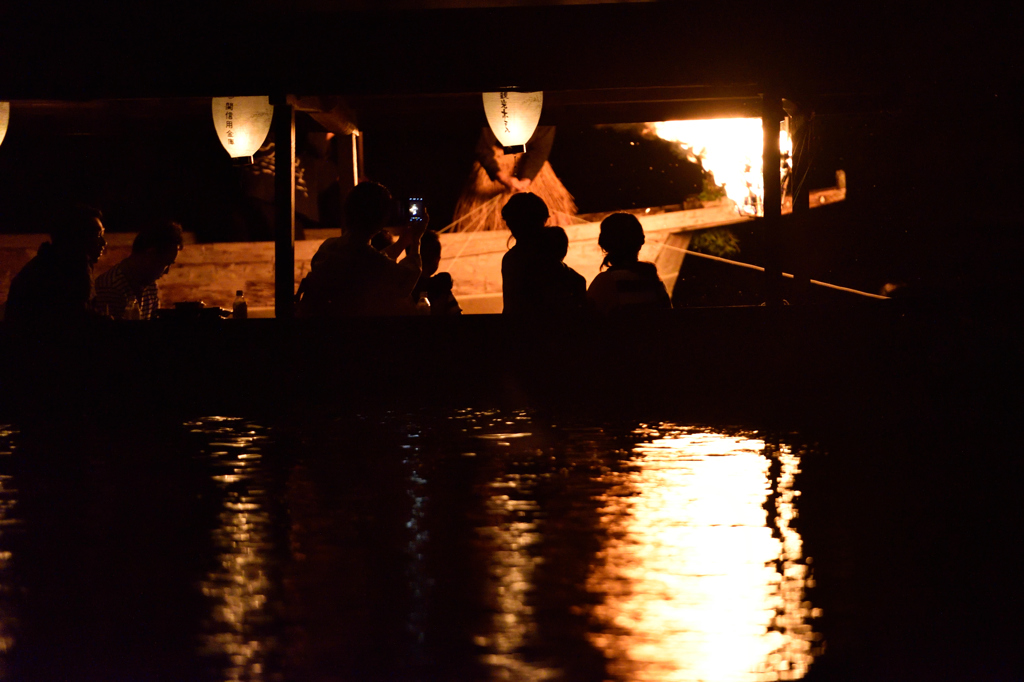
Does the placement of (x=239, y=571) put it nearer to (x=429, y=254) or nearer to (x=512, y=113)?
(x=429, y=254)

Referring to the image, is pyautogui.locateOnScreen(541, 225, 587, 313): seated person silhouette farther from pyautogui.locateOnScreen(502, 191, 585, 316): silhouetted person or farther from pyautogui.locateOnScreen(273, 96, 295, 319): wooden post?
pyautogui.locateOnScreen(273, 96, 295, 319): wooden post

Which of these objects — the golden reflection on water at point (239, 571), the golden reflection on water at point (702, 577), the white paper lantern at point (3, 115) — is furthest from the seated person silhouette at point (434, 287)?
the golden reflection on water at point (702, 577)

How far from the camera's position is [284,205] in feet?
16.1

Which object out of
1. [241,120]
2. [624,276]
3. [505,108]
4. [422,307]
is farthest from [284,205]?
[624,276]

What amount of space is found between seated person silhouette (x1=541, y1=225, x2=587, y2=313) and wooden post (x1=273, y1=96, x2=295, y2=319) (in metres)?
2.25

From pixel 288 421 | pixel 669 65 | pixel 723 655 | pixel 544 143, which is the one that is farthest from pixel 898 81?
pixel 723 655

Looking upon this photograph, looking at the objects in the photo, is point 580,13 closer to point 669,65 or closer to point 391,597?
point 669,65

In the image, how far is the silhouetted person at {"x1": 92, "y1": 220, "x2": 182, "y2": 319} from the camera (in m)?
3.77

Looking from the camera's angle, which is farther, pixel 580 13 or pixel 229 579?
pixel 580 13

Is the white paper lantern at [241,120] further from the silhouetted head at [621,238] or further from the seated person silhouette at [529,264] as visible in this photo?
the silhouetted head at [621,238]

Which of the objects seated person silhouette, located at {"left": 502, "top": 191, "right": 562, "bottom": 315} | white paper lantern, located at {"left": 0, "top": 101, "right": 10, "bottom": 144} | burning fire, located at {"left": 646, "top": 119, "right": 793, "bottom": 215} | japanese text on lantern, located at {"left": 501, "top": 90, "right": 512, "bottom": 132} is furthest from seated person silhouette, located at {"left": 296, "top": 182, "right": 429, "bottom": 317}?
burning fire, located at {"left": 646, "top": 119, "right": 793, "bottom": 215}

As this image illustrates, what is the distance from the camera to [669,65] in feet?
15.9

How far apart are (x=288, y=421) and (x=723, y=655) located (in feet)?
3.48

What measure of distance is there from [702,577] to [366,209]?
2.76 m
